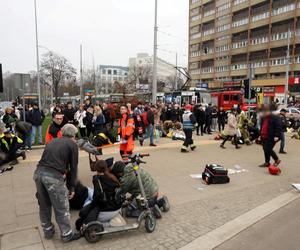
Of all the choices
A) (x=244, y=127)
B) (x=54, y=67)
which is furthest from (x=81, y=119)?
(x=54, y=67)

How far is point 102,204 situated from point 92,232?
19.5 inches

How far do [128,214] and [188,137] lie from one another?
19.8 feet

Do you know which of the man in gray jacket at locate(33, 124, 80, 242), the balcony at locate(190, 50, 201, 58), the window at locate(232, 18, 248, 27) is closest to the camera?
the man in gray jacket at locate(33, 124, 80, 242)

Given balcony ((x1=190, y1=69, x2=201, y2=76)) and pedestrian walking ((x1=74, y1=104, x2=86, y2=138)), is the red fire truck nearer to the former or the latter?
pedestrian walking ((x1=74, y1=104, x2=86, y2=138))

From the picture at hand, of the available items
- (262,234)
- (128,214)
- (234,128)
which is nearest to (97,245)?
(128,214)

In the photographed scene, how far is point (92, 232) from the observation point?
3867 mm

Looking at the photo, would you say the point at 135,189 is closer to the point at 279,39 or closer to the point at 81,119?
the point at 81,119

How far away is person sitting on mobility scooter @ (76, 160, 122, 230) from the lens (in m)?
4.13

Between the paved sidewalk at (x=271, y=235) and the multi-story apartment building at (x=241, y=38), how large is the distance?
42993 mm

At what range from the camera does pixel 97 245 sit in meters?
3.85

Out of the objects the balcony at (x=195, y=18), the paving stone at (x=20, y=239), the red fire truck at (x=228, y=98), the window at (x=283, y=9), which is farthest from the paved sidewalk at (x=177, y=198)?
the balcony at (x=195, y=18)

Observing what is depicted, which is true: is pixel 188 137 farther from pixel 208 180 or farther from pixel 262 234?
pixel 262 234

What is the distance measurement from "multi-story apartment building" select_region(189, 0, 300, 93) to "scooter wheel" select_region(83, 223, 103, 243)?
44741 mm

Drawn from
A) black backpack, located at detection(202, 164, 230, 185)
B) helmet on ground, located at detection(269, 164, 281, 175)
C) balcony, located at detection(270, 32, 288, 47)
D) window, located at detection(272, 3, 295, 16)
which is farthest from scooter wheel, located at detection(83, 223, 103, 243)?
window, located at detection(272, 3, 295, 16)
